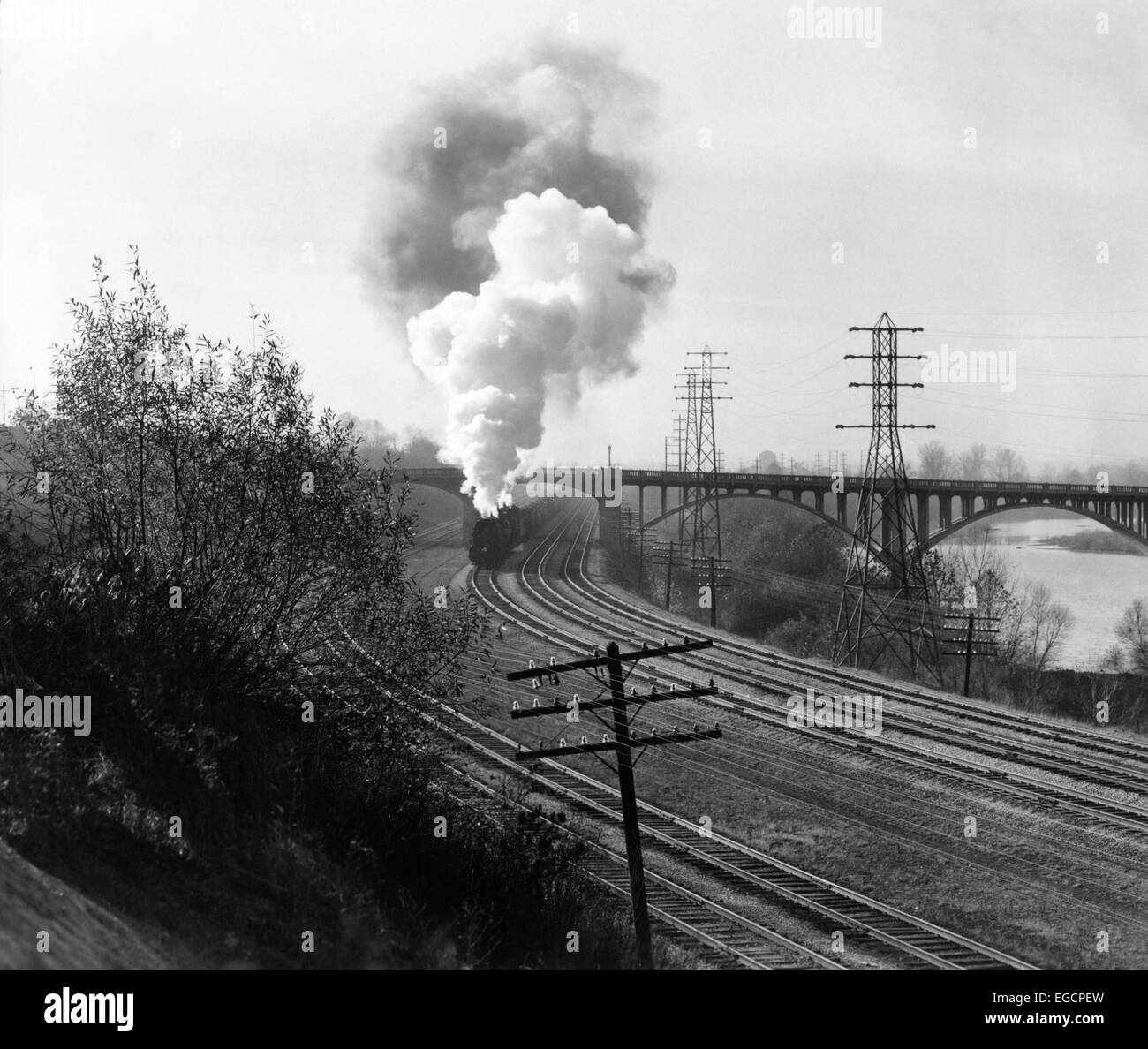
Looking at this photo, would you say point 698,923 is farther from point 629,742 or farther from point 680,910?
point 629,742

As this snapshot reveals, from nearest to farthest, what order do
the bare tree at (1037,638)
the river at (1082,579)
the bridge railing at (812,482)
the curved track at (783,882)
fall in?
the curved track at (783,882), the bare tree at (1037,638), the river at (1082,579), the bridge railing at (812,482)

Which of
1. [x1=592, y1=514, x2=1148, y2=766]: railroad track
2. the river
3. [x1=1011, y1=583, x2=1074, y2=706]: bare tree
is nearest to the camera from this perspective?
[x1=592, y1=514, x2=1148, y2=766]: railroad track

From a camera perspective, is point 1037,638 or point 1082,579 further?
point 1082,579

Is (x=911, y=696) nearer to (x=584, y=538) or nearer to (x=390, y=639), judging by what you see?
(x=390, y=639)

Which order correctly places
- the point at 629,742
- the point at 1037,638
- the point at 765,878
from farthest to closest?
the point at 1037,638 → the point at 765,878 → the point at 629,742

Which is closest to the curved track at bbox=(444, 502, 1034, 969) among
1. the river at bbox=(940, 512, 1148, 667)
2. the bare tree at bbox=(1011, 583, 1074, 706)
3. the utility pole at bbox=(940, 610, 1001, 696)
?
the utility pole at bbox=(940, 610, 1001, 696)

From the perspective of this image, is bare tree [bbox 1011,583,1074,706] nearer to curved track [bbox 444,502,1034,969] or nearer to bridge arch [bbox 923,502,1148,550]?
bridge arch [bbox 923,502,1148,550]

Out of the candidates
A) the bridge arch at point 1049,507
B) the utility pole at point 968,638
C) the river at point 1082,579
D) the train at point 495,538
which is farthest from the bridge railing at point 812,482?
the utility pole at point 968,638

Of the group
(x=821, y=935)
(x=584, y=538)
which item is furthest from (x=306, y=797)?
(x=584, y=538)

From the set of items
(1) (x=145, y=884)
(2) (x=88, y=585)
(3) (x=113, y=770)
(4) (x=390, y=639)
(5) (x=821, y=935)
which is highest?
(2) (x=88, y=585)

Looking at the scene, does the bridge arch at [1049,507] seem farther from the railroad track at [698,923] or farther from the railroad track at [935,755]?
the railroad track at [698,923]

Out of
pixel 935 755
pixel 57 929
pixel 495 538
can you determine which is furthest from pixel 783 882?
pixel 495 538
